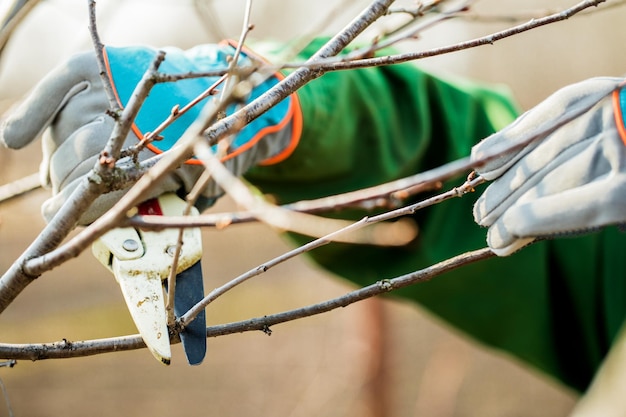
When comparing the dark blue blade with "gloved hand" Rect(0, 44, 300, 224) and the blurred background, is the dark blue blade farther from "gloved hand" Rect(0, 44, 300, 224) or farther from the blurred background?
the blurred background

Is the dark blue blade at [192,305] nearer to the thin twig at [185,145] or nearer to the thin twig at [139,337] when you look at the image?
the thin twig at [139,337]

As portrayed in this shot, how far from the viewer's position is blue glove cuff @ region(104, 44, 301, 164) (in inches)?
39.5

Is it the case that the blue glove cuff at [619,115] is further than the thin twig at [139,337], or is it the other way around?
the thin twig at [139,337]

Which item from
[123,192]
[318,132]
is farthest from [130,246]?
[318,132]

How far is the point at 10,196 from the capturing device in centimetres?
121

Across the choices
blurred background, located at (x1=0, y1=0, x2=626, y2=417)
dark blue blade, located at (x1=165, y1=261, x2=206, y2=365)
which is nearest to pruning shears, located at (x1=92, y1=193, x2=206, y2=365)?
dark blue blade, located at (x1=165, y1=261, x2=206, y2=365)

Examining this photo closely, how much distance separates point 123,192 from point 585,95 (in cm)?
55

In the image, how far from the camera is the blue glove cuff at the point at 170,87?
1.00m

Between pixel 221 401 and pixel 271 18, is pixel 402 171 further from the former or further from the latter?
pixel 271 18

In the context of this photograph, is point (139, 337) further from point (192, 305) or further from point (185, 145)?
point (185, 145)

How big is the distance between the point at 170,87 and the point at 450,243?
3.20 feet

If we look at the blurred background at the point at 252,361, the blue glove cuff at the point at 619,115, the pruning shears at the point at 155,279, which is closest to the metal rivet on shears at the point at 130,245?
the pruning shears at the point at 155,279

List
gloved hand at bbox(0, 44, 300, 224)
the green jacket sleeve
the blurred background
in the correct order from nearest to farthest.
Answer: gloved hand at bbox(0, 44, 300, 224)
the green jacket sleeve
the blurred background

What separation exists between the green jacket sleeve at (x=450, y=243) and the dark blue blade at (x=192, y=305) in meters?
0.55
